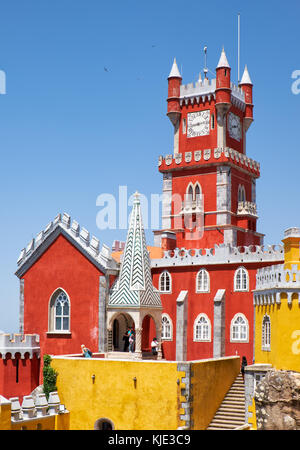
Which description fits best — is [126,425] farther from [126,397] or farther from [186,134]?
[186,134]

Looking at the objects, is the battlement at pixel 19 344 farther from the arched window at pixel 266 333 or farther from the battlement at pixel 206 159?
the battlement at pixel 206 159

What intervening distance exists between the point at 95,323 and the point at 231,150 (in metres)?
17.3

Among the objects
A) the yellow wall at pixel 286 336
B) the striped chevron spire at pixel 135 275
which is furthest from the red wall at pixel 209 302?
the yellow wall at pixel 286 336

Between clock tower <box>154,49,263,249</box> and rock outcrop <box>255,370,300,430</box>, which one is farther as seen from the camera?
clock tower <box>154,49,263,249</box>

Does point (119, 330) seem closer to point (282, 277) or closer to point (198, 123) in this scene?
point (282, 277)

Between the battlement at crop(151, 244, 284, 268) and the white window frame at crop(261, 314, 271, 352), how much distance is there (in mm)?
8760

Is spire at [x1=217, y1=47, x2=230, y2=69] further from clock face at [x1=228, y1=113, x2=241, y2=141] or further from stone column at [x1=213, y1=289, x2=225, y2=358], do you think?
stone column at [x1=213, y1=289, x2=225, y2=358]

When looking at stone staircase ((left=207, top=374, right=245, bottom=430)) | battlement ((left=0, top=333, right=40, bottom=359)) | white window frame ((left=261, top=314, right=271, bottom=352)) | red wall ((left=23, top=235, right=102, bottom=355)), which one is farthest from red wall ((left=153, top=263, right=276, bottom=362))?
white window frame ((left=261, top=314, right=271, bottom=352))

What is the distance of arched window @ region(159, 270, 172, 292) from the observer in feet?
135

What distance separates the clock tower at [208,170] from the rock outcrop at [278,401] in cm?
2047

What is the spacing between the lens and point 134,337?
37.8 metres

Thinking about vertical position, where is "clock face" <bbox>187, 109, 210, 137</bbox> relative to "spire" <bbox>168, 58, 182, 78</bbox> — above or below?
below

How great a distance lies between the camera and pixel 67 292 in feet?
132

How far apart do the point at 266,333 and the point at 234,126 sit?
83.5ft
